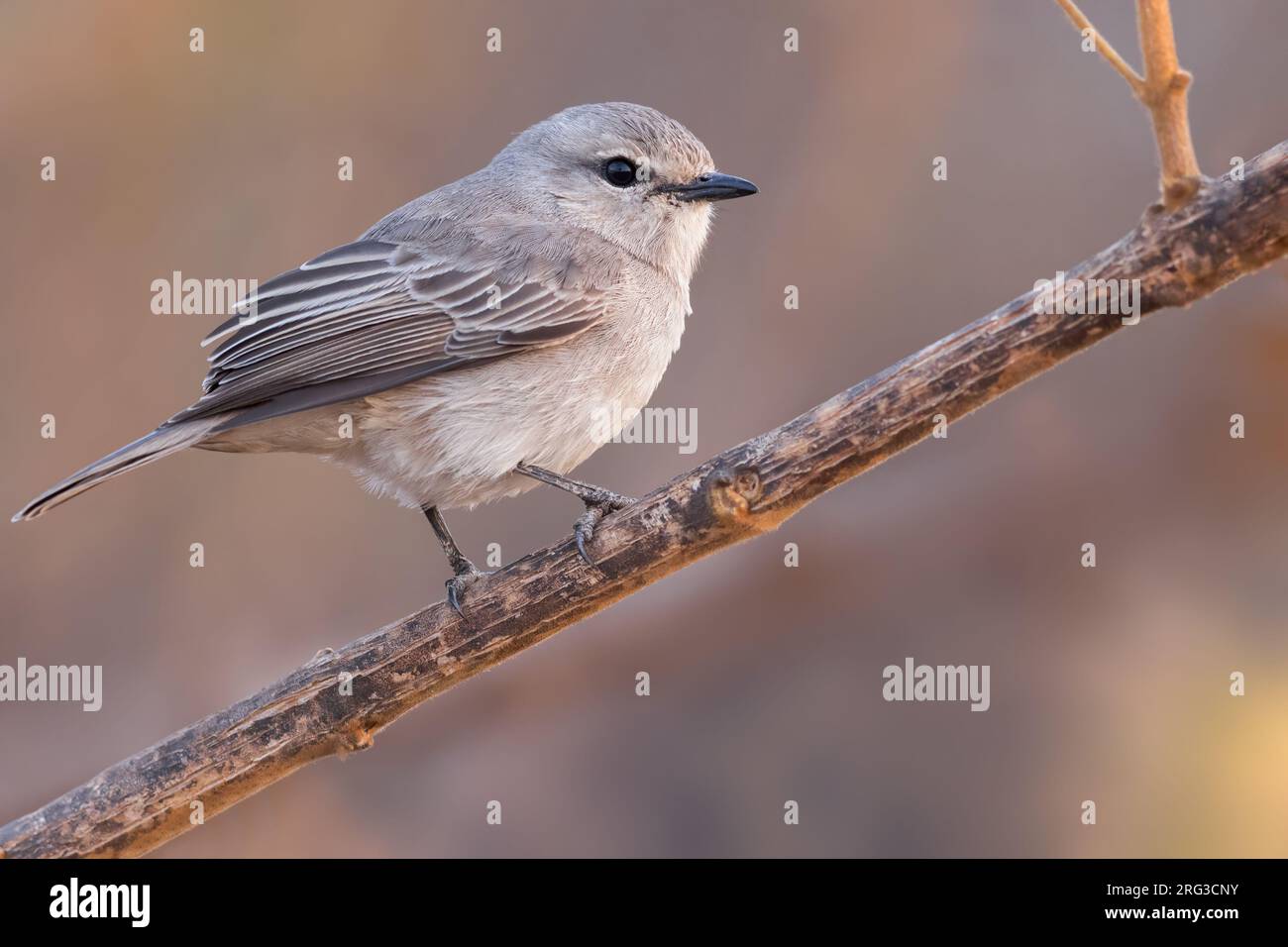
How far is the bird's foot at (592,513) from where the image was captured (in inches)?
119

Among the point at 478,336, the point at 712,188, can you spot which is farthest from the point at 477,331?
the point at 712,188

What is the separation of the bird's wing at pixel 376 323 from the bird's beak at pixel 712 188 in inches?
18.8

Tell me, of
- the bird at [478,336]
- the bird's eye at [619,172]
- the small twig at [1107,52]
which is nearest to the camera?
the small twig at [1107,52]

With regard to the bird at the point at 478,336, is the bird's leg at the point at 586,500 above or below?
below

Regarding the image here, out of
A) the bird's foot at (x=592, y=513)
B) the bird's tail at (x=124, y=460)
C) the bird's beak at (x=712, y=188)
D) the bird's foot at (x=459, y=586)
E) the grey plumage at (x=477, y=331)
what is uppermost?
the bird's beak at (x=712, y=188)

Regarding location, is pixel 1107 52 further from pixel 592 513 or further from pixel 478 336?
pixel 478 336

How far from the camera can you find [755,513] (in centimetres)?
277

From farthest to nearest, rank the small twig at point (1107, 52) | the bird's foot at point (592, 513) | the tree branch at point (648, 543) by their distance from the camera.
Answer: the bird's foot at point (592, 513) → the tree branch at point (648, 543) → the small twig at point (1107, 52)

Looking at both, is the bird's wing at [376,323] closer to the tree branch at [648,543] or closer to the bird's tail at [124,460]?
the bird's tail at [124,460]

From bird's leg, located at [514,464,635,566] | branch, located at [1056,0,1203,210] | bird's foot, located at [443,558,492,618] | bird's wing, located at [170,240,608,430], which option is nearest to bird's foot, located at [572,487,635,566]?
bird's leg, located at [514,464,635,566]

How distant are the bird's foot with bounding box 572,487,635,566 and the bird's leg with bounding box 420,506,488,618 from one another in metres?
0.35

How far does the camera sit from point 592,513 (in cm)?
312

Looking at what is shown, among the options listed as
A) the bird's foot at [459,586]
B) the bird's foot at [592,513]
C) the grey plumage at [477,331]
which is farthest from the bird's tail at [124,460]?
the bird's foot at [592,513]

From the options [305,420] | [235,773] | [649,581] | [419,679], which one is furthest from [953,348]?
[235,773]
